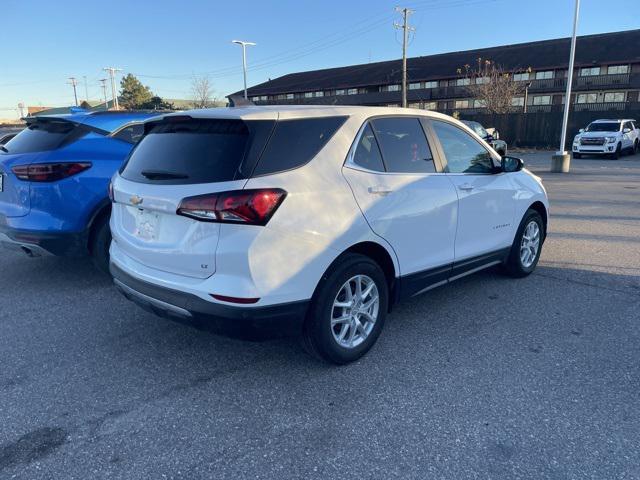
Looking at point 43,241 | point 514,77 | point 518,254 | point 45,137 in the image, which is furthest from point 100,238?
point 514,77

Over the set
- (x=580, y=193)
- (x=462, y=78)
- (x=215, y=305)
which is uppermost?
(x=462, y=78)

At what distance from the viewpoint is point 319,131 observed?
3.25m

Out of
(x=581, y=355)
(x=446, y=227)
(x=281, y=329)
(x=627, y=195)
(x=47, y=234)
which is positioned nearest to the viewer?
(x=281, y=329)

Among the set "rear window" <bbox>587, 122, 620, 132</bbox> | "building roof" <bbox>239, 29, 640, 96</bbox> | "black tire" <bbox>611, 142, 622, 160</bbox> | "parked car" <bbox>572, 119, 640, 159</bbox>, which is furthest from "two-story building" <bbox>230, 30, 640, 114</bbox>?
"black tire" <bbox>611, 142, 622, 160</bbox>

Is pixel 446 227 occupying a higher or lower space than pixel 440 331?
higher

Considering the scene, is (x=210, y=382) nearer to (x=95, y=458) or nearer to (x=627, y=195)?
(x=95, y=458)

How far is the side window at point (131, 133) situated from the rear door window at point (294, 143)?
256 cm

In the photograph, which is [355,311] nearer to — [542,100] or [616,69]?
[616,69]

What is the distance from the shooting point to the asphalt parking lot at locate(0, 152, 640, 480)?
248 centimetres

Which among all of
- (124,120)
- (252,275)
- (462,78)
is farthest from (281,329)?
(462,78)

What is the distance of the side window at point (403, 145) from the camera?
3.64 metres

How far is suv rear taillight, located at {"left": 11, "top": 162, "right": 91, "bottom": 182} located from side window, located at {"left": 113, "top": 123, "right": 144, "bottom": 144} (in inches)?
27.1

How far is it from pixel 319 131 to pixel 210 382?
1791 millimetres

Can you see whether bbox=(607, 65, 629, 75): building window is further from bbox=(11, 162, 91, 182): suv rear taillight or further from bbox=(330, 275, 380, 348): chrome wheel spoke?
bbox=(11, 162, 91, 182): suv rear taillight
